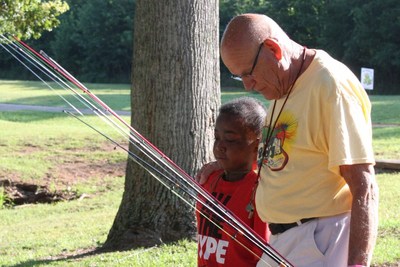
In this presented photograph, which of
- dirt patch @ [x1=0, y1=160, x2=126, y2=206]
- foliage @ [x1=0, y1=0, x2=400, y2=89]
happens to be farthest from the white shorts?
foliage @ [x1=0, y1=0, x2=400, y2=89]

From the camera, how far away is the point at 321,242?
3031 millimetres

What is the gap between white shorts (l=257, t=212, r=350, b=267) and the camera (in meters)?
3.00

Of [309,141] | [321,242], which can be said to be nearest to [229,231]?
[321,242]

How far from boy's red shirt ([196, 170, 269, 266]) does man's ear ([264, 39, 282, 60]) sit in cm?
99

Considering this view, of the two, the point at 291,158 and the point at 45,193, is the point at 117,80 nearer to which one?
the point at 45,193

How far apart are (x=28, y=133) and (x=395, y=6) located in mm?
35164

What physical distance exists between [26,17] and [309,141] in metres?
8.19

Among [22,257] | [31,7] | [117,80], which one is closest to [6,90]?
[117,80]

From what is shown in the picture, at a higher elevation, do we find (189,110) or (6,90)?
(189,110)

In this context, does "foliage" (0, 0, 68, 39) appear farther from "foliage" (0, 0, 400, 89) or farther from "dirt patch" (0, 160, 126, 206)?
"foliage" (0, 0, 400, 89)

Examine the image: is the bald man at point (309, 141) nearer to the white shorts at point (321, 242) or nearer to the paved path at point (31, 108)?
the white shorts at point (321, 242)

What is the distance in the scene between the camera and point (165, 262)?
6.66 meters

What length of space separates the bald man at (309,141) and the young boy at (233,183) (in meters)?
0.66

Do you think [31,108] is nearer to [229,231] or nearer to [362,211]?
[229,231]
